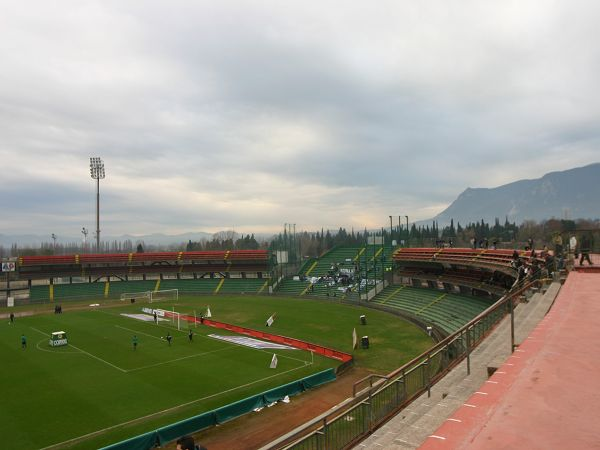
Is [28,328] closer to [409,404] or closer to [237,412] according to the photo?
[237,412]

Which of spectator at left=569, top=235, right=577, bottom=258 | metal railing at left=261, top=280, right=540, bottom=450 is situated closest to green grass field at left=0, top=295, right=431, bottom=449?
metal railing at left=261, top=280, right=540, bottom=450

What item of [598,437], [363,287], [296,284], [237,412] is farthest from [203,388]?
[296,284]

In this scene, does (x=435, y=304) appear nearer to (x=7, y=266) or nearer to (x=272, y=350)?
(x=272, y=350)

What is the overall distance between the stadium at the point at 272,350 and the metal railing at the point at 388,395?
6 centimetres

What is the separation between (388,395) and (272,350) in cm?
2346

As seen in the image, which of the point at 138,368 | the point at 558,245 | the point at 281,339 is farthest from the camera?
the point at 281,339

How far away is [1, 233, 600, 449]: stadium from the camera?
12750 millimetres

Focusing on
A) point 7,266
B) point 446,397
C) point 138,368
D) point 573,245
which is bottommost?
point 138,368

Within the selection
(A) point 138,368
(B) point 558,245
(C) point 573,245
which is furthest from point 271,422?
(C) point 573,245

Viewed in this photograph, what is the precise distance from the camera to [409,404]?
37.1 feet

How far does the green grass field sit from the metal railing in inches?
536

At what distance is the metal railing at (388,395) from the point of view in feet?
33.7

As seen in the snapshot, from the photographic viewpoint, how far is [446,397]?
10438 millimetres

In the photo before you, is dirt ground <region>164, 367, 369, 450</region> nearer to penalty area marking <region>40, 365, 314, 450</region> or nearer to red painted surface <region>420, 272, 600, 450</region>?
penalty area marking <region>40, 365, 314, 450</region>
